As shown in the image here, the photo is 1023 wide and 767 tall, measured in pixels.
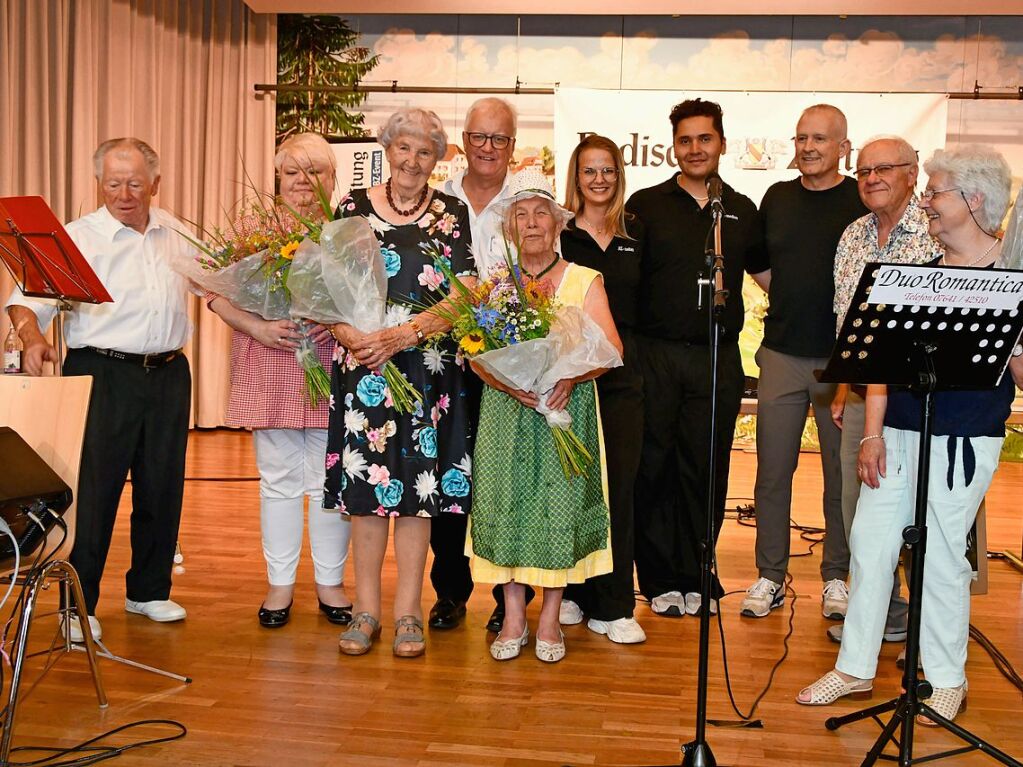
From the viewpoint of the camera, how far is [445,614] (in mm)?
4023

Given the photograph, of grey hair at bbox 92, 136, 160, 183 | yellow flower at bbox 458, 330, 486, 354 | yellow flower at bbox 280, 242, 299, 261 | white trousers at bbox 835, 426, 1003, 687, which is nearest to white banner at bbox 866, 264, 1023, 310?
white trousers at bbox 835, 426, 1003, 687

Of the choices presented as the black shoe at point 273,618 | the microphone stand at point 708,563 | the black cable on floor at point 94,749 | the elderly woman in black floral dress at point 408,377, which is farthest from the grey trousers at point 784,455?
the black cable on floor at point 94,749

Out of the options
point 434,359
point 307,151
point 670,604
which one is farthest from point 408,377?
point 670,604

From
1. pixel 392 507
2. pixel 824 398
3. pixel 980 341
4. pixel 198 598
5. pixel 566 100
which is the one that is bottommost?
pixel 198 598

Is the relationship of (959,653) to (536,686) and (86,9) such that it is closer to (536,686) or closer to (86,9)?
(536,686)

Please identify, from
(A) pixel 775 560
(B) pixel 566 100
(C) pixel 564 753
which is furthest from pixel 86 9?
(C) pixel 564 753

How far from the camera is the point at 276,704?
125 inches

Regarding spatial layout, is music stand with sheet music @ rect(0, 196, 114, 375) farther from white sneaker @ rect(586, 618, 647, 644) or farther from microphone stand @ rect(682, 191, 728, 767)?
white sneaker @ rect(586, 618, 647, 644)

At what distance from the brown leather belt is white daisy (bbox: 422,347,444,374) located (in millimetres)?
1004

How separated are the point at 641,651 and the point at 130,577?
1.90m

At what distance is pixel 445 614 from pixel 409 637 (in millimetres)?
406

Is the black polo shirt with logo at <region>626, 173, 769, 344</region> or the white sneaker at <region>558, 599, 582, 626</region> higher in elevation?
the black polo shirt with logo at <region>626, 173, 769, 344</region>

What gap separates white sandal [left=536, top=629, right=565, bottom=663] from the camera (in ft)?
11.8

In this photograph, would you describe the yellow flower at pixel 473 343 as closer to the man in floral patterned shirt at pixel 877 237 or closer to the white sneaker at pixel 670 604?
the man in floral patterned shirt at pixel 877 237
